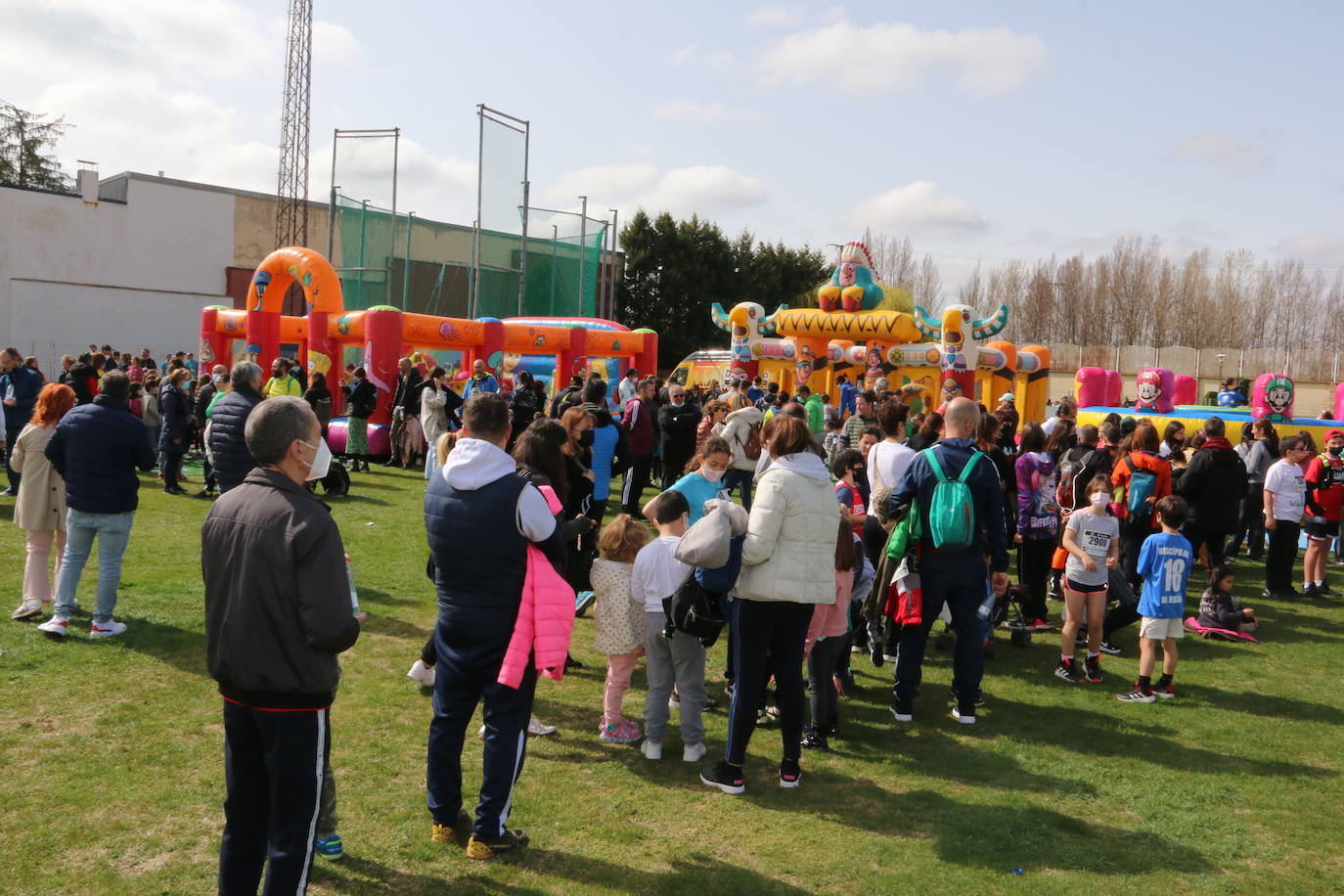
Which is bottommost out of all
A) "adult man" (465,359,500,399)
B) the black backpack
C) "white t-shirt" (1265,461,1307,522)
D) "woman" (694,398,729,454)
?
the black backpack

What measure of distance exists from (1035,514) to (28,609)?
7035 mm

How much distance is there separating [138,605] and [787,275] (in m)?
41.6

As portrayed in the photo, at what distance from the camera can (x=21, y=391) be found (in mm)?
10836

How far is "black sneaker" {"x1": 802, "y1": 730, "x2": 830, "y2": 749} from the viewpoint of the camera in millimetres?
5141

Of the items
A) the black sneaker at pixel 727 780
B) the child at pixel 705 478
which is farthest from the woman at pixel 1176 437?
the black sneaker at pixel 727 780

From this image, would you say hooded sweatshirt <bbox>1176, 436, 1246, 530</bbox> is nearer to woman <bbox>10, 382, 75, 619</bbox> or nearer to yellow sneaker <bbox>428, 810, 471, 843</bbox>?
yellow sneaker <bbox>428, 810, 471, 843</bbox>

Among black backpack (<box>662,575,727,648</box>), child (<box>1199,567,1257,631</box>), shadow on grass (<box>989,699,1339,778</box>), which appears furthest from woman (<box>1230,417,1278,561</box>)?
black backpack (<box>662,575,727,648</box>)

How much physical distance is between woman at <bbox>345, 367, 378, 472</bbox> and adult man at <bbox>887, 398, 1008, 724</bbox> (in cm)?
1052

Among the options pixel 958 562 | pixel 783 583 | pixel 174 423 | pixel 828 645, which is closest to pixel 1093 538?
pixel 958 562

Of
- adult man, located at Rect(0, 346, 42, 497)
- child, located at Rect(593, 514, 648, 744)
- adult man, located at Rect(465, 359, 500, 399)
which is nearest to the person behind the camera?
child, located at Rect(593, 514, 648, 744)

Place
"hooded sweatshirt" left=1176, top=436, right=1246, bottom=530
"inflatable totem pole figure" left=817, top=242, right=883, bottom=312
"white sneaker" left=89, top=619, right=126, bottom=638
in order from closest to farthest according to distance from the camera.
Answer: "white sneaker" left=89, top=619, right=126, bottom=638, "hooded sweatshirt" left=1176, top=436, right=1246, bottom=530, "inflatable totem pole figure" left=817, top=242, right=883, bottom=312

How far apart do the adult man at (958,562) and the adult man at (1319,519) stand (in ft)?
18.0

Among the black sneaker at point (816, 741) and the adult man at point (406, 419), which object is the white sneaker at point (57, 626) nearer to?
Answer: the black sneaker at point (816, 741)

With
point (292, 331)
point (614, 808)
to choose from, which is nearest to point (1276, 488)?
point (614, 808)
